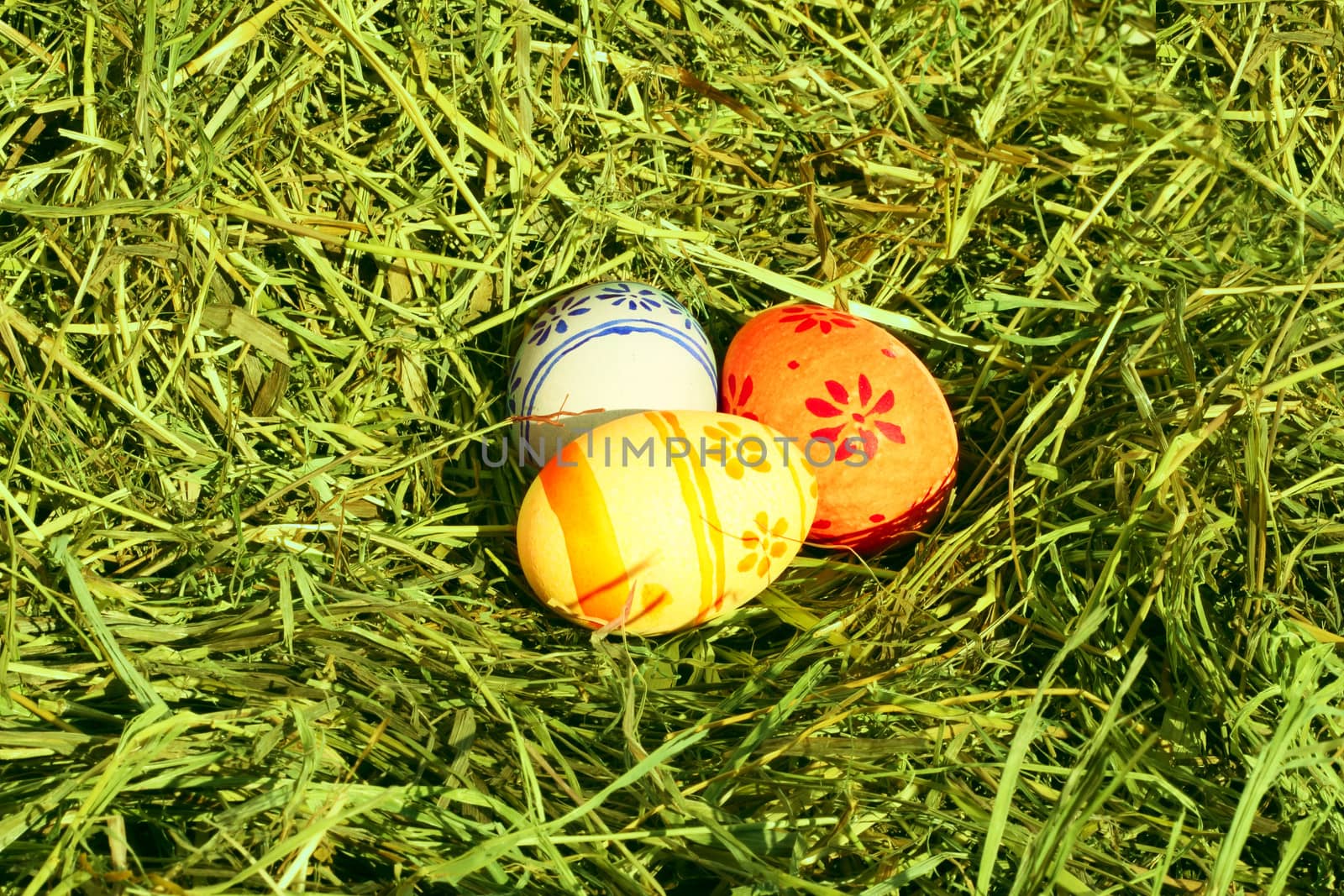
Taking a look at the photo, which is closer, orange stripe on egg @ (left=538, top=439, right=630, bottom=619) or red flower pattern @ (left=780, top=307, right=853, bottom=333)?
orange stripe on egg @ (left=538, top=439, right=630, bottom=619)

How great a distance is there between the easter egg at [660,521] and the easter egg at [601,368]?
158 mm

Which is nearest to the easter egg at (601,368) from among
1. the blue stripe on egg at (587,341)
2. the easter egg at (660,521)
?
the blue stripe on egg at (587,341)

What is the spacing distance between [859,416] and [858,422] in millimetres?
13

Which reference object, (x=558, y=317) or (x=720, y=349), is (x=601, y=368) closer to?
(x=558, y=317)

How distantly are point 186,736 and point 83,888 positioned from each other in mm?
282

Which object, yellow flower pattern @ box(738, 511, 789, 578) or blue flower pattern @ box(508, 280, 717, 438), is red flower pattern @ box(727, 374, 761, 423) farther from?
yellow flower pattern @ box(738, 511, 789, 578)

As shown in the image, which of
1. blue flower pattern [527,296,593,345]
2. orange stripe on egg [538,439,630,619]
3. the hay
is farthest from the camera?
blue flower pattern [527,296,593,345]

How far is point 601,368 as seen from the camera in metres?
2.21

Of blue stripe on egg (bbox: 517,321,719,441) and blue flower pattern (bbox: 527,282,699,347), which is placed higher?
blue flower pattern (bbox: 527,282,699,347)

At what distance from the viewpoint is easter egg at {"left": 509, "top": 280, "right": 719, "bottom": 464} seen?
2215mm

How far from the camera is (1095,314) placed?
7.87ft

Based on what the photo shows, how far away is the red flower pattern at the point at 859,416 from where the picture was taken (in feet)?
7.08

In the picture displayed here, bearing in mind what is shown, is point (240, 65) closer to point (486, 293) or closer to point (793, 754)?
point (486, 293)

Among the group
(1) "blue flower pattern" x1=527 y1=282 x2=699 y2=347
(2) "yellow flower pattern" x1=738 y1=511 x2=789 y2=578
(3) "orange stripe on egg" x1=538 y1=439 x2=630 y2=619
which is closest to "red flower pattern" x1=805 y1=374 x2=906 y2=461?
(2) "yellow flower pattern" x1=738 y1=511 x2=789 y2=578
